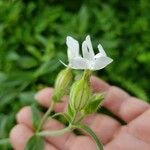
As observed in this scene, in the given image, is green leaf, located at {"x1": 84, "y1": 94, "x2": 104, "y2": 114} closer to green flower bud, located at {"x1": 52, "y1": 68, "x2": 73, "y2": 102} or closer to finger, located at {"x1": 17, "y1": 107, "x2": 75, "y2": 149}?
green flower bud, located at {"x1": 52, "y1": 68, "x2": 73, "y2": 102}

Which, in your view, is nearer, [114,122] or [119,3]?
[114,122]

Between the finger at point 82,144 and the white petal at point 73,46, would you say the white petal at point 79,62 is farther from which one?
the finger at point 82,144

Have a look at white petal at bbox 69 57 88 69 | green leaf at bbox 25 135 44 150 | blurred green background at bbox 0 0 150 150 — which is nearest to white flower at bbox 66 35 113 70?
white petal at bbox 69 57 88 69

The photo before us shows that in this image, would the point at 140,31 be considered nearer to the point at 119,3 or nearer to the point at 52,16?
the point at 119,3

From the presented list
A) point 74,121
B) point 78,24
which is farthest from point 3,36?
point 74,121

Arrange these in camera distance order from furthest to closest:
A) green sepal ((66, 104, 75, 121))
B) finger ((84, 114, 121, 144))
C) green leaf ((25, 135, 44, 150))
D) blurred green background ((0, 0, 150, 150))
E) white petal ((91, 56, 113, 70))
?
blurred green background ((0, 0, 150, 150))
finger ((84, 114, 121, 144))
green leaf ((25, 135, 44, 150))
green sepal ((66, 104, 75, 121))
white petal ((91, 56, 113, 70))

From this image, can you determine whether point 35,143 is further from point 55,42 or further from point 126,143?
point 55,42
